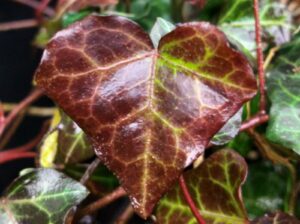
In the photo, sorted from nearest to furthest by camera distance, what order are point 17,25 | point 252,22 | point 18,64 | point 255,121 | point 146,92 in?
point 146,92 < point 255,121 < point 252,22 < point 17,25 < point 18,64

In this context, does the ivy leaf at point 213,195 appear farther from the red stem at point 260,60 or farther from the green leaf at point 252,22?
the green leaf at point 252,22

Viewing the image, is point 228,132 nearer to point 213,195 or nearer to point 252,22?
point 213,195

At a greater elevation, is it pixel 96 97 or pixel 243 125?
pixel 96 97

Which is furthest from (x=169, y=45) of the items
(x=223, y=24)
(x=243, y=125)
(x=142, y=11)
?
(x=142, y=11)

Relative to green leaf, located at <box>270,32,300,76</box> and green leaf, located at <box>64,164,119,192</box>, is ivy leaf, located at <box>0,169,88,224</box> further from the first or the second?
green leaf, located at <box>270,32,300,76</box>

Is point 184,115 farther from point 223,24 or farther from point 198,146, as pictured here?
point 223,24

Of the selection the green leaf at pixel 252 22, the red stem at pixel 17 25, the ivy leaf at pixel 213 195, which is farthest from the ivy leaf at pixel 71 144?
the red stem at pixel 17 25

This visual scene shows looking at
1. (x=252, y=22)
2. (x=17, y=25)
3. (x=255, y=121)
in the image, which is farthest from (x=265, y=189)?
(x=17, y=25)
